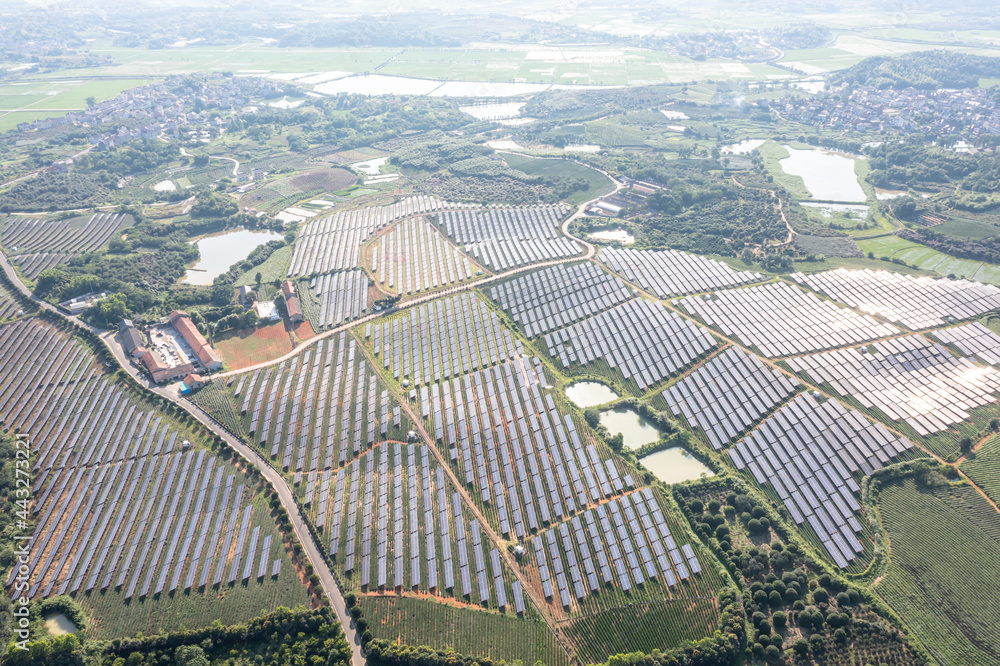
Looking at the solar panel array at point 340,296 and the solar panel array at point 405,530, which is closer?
the solar panel array at point 405,530

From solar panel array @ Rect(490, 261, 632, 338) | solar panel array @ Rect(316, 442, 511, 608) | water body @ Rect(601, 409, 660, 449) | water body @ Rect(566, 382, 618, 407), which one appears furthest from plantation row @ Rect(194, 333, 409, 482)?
solar panel array @ Rect(490, 261, 632, 338)

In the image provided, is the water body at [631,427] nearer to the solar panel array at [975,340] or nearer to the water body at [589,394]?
the water body at [589,394]

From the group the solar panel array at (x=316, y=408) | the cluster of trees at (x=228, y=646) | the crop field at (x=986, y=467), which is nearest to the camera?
the cluster of trees at (x=228, y=646)

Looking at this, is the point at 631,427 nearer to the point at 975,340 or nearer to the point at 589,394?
the point at 589,394

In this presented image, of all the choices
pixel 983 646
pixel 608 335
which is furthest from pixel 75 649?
pixel 983 646

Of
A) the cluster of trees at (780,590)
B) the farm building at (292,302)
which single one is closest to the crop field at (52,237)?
the farm building at (292,302)

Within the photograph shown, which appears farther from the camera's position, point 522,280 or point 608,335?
point 522,280

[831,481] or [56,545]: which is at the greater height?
[831,481]

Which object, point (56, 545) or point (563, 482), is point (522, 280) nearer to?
point (563, 482)
